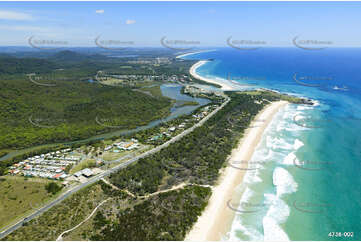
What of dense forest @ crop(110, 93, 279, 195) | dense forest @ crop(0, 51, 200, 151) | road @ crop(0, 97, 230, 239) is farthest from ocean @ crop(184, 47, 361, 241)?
dense forest @ crop(0, 51, 200, 151)

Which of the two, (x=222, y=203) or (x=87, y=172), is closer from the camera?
(x=222, y=203)

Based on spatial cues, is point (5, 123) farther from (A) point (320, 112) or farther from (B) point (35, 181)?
(A) point (320, 112)

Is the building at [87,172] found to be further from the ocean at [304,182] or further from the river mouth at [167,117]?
the ocean at [304,182]

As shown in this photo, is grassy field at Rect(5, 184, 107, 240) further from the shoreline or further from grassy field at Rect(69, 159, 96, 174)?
the shoreline

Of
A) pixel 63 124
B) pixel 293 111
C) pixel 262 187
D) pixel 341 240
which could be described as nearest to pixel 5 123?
pixel 63 124

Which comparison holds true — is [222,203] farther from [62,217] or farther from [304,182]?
[62,217]

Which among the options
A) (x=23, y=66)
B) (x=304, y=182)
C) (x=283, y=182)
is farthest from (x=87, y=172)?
(x=23, y=66)

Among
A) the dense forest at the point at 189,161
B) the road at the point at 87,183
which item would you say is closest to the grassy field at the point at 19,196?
the road at the point at 87,183
